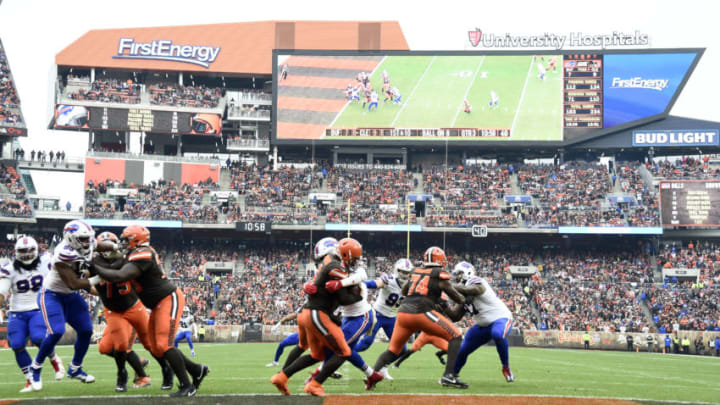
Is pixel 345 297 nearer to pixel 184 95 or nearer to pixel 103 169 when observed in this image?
pixel 103 169

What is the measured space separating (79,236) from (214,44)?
1925 inches

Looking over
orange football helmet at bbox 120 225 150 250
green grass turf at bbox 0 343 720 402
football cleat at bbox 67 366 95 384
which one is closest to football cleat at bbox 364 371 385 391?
green grass turf at bbox 0 343 720 402

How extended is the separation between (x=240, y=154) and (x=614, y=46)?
30.3 metres

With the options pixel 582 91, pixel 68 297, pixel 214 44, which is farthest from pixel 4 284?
pixel 214 44

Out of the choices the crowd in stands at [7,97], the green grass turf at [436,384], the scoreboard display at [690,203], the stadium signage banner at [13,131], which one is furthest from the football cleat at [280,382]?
the crowd in stands at [7,97]

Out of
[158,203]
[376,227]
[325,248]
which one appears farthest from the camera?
[158,203]

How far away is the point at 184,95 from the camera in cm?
5569

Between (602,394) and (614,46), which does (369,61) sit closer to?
(614,46)

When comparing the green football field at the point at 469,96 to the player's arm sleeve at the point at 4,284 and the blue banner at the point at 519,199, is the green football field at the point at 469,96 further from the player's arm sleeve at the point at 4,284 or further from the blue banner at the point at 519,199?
the player's arm sleeve at the point at 4,284

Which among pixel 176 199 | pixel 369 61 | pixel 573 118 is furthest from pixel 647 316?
pixel 176 199

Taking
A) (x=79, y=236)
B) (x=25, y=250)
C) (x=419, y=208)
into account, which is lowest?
(x=25, y=250)

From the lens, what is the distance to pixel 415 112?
171ft

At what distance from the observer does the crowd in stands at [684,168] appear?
49688 mm

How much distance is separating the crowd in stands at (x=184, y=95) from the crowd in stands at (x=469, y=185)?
701 inches
